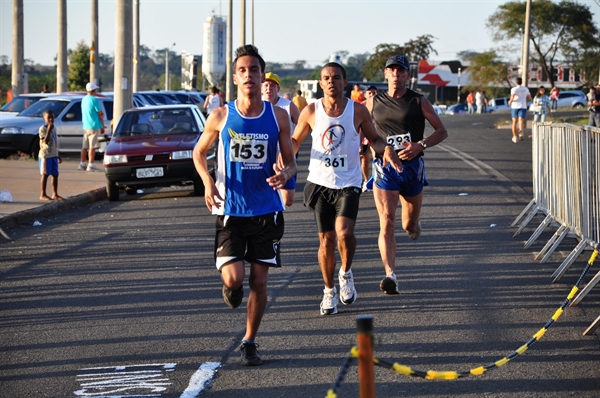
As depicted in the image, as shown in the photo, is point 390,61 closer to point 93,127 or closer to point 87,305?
point 87,305

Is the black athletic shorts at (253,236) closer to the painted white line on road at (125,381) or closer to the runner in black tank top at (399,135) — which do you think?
the painted white line on road at (125,381)

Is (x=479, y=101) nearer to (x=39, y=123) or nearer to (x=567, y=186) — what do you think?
(x=39, y=123)

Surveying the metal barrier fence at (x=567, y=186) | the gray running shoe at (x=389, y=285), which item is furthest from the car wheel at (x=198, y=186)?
the gray running shoe at (x=389, y=285)

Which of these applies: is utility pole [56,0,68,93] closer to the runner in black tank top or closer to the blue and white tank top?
the runner in black tank top

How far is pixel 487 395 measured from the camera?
16.8 feet

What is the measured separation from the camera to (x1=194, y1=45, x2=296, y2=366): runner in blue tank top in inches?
227

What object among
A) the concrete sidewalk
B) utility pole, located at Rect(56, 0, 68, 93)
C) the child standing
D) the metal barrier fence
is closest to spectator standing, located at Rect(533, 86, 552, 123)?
the concrete sidewalk

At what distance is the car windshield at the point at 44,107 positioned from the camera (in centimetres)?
2309

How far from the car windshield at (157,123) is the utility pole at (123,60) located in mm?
4178

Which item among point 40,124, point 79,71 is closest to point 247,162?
point 40,124

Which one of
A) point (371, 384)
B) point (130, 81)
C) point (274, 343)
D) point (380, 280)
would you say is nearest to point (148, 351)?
point (274, 343)

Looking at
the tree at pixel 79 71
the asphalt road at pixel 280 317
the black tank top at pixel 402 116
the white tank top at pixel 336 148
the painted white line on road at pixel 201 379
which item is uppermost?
the tree at pixel 79 71

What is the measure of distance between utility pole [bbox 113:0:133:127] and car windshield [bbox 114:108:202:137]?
4.18 m

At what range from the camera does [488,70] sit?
251ft
